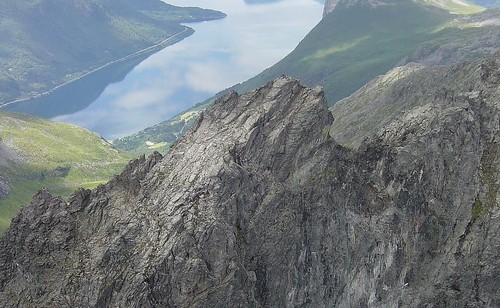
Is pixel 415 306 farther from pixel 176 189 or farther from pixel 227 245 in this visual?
pixel 176 189

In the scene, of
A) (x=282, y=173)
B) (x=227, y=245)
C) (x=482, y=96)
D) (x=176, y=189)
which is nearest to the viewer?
(x=227, y=245)

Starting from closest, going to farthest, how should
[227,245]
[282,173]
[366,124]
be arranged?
1. [227,245]
2. [282,173]
3. [366,124]

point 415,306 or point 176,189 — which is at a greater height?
point 176,189

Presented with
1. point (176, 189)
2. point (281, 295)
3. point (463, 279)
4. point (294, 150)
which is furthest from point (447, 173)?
point (176, 189)

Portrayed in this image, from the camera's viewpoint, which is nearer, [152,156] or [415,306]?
[415,306]

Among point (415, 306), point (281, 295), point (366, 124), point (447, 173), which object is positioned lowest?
point (366, 124)

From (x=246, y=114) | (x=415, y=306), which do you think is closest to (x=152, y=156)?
(x=246, y=114)
